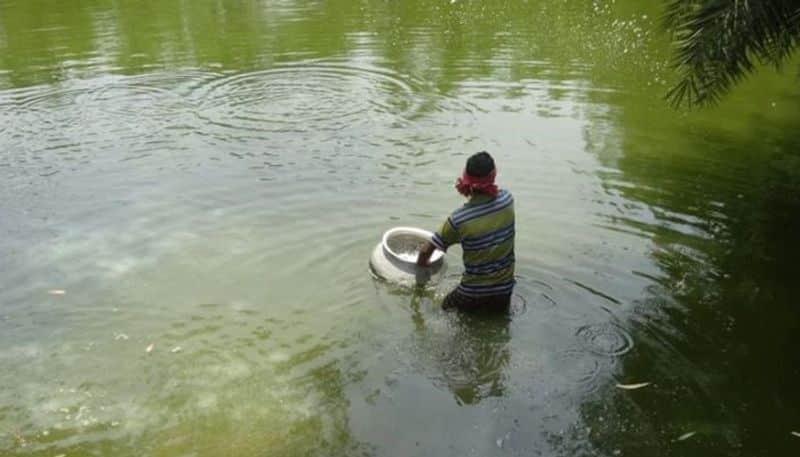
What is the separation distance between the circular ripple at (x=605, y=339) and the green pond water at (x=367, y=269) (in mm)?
32

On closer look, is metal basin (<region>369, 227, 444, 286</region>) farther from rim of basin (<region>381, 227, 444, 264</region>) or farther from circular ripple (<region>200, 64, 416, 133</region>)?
circular ripple (<region>200, 64, 416, 133</region>)

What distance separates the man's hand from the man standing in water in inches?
1.1

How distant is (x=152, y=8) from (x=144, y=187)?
19.7 metres

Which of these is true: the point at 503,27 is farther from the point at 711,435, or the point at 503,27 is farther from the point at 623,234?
the point at 711,435

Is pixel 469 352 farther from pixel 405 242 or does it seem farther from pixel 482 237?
pixel 405 242

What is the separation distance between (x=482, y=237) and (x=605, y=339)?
1.59 m

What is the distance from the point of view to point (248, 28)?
22359 millimetres

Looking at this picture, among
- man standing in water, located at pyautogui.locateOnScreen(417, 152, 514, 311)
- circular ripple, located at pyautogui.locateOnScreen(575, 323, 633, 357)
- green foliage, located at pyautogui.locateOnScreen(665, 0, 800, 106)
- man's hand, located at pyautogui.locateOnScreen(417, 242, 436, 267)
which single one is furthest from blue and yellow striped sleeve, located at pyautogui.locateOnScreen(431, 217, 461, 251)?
green foliage, located at pyautogui.locateOnScreen(665, 0, 800, 106)

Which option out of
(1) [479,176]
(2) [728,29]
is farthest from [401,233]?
(2) [728,29]

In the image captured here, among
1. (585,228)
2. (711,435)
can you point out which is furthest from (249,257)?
(711,435)

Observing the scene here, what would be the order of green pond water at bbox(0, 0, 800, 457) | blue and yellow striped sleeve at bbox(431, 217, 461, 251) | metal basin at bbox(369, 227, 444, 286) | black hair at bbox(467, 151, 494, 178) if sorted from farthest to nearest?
metal basin at bbox(369, 227, 444, 286)
blue and yellow striped sleeve at bbox(431, 217, 461, 251)
black hair at bbox(467, 151, 494, 178)
green pond water at bbox(0, 0, 800, 457)

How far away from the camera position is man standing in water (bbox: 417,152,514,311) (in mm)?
6051

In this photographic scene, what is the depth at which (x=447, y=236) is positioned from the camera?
6.35m

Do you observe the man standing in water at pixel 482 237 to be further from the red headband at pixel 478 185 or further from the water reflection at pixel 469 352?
the water reflection at pixel 469 352
